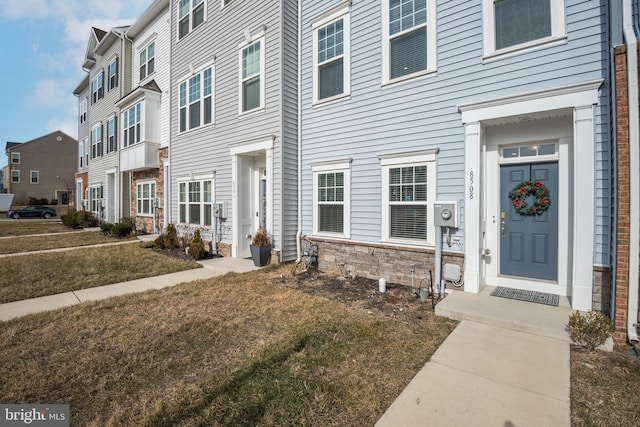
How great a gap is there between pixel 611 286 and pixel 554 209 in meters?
1.38

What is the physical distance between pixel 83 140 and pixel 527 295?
26.4 m

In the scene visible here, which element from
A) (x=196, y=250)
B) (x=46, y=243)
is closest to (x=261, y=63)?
(x=196, y=250)

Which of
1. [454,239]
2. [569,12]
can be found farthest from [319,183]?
[569,12]

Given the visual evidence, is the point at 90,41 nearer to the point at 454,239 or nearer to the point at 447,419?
the point at 454,239

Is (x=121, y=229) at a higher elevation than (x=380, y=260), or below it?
higher

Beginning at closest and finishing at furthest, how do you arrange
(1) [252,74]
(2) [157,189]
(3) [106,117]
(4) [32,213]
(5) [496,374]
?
(5) [496,374] < (1) [252,74] < (2) [157,189] < (3) [106,117] < (4) [32,213]

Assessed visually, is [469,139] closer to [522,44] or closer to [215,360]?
[522,44]

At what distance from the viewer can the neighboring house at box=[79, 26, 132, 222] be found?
15.5 meters

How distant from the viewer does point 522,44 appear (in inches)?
184

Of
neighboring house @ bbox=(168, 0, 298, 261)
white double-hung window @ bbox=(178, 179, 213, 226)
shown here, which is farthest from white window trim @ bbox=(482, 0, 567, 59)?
white double-hung window @ bbox=(178, 179, 213, 226)

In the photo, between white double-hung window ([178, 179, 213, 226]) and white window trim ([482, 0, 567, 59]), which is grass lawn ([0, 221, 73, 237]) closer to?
white double-hung window ([178, 179, 213, 226])

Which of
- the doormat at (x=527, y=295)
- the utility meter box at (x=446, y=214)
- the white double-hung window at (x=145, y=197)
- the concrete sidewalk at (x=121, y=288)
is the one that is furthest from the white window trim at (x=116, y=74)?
the doormat at (x=527, y=295)

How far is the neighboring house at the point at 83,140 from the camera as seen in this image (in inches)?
810

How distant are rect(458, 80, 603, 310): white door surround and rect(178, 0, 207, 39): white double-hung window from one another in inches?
365
